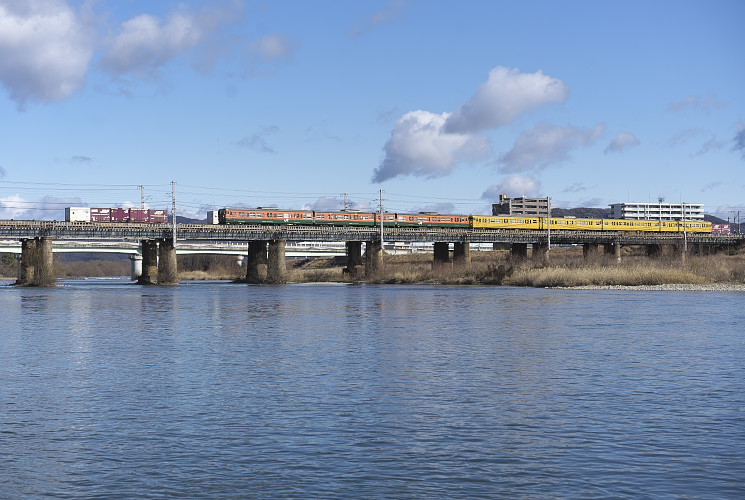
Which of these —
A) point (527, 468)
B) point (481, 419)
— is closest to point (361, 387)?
point (481, 419)

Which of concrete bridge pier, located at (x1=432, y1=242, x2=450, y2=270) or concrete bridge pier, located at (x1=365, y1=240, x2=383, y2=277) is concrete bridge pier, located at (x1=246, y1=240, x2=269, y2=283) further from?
concrete bridge pier, located at (x1=432, y1=242, x2=450, y2=270)

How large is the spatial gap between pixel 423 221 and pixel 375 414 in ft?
438

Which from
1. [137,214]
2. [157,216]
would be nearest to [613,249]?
[157,216]

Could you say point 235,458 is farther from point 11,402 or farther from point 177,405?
point 11,402

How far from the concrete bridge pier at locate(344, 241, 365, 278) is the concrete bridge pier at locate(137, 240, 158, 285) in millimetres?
33263

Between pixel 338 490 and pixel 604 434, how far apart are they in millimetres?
7070

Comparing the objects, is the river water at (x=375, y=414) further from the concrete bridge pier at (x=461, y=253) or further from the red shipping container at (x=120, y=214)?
the red shipping container at (x=120, y=214)

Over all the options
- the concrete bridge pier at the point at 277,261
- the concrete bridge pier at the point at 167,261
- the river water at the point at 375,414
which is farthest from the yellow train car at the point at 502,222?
the river water at the point at 375,414

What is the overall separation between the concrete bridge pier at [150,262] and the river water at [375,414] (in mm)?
92977

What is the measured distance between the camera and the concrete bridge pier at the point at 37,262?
389ft

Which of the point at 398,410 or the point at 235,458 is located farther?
the point at 398,410

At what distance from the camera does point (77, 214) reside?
142 metres

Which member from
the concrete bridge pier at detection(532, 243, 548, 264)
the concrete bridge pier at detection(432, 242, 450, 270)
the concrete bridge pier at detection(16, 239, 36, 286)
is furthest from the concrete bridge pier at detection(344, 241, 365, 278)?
the concrete bridge pier at detection(16, 239, 36, 286)

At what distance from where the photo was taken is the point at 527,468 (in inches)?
645
